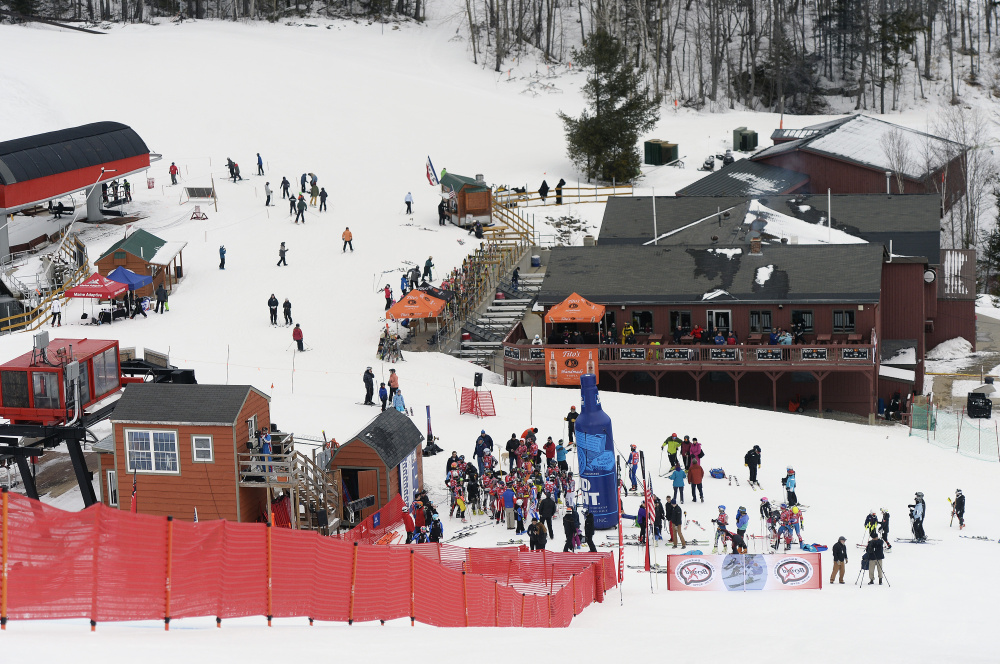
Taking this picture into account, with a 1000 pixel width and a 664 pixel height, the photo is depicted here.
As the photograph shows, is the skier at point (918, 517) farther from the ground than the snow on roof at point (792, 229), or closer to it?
closer to it

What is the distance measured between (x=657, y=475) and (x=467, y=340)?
638 inches

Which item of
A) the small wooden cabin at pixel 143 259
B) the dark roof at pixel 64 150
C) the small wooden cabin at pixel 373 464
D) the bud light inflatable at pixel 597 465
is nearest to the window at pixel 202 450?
the small wooden cabin at pixel 373 464

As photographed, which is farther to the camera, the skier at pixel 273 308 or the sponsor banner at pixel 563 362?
the skier at pixel 273 308

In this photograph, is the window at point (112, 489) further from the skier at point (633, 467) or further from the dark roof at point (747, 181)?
the dark roof at point (747, 181)

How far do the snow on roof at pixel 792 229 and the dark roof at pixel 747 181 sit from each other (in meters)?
8.88

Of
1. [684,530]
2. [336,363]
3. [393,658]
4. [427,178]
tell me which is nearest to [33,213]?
[427,178]

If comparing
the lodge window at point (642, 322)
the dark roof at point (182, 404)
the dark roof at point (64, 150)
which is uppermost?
the dark roof at point (64, 150)

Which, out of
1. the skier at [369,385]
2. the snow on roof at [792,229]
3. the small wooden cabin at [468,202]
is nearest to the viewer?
the skier at [369,385]

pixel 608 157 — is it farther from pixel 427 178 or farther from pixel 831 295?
pixel 831 295

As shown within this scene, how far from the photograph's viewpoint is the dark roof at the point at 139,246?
49219 mm

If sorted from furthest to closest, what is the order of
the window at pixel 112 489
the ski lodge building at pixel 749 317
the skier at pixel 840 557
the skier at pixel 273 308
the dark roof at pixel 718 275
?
the skier at pixel 273 308, the dark roof at pixel 718 275, the ski lodge building at pixel 749 317, the window at pixel 112 489, the skier at pixel 840 557

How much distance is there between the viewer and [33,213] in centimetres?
5903

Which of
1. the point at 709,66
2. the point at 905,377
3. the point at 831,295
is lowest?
the point at 905,377

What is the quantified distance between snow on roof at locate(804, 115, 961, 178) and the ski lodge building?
16831mm
